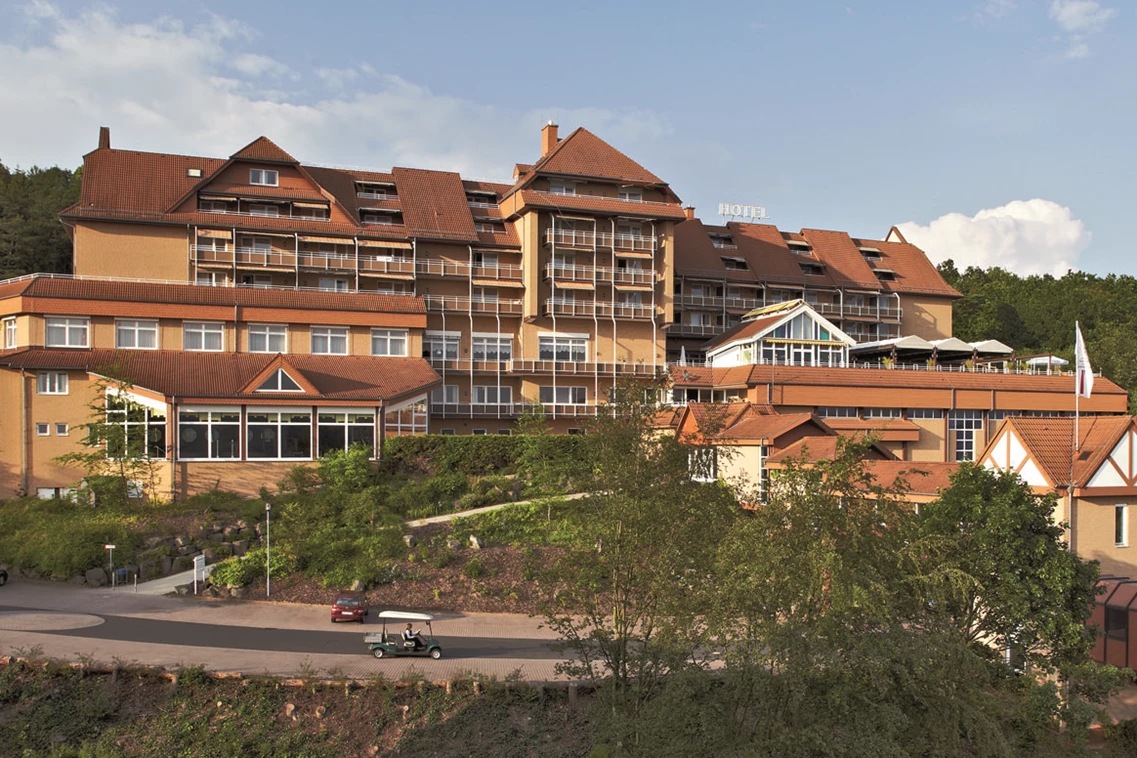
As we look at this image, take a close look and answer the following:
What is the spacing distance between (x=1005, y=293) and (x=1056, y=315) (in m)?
8.16

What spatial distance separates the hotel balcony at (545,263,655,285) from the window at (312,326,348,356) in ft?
43.0

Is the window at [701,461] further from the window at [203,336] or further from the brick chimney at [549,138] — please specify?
the brick chimney at [549,138]

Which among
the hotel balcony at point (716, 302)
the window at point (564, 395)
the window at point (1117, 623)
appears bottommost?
the window at point (1117, 623)

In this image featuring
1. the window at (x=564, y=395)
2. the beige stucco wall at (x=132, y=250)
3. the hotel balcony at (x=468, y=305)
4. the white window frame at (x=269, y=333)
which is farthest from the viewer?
the window at (x=564, y=395)

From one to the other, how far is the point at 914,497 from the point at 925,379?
79.2ft

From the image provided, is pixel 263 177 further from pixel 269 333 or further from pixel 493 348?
pixel 493 348

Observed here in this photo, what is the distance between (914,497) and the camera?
87.8 feet

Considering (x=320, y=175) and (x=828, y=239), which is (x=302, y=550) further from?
(x=828, y=239)

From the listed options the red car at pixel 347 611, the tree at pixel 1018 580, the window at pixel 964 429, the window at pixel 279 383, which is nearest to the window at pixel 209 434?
the window at pixel 279 383

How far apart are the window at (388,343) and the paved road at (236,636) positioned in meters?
19.6

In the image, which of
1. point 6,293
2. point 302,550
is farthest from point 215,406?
point 6,293

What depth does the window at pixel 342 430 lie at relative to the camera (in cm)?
3641

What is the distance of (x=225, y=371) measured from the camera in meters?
38.4

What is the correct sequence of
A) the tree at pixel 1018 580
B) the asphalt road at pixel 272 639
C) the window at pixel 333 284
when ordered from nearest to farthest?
the tree at pixel 1018 580 < the asphalt road at pixel 272 639 < the window at pixel 333 284
